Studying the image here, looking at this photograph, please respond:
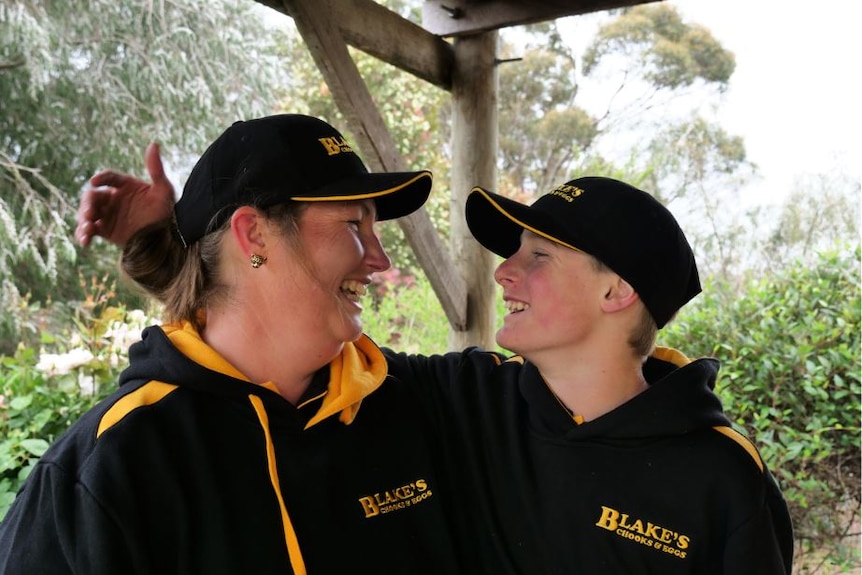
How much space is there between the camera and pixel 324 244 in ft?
4.62

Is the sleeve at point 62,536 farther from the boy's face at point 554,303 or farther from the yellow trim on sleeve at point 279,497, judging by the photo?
the boy's face at point 554,303

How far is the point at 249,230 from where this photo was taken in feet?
4.49

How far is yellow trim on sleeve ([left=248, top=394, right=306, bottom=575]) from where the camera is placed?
126 cm

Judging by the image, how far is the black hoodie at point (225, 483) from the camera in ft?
3.70

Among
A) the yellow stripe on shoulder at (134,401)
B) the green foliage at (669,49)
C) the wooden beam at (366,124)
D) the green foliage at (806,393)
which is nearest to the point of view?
the yellow stripe on shoulder at (134,401)

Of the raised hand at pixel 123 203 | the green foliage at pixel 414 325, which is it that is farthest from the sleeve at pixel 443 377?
the green foliage at pixel 414 325

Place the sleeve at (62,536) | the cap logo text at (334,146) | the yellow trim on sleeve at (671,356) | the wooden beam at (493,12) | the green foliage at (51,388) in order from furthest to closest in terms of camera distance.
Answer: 1. the wooden beam at (493,12)
2. the green foliage at (51,388)
3. the yellow trim on sleeve at (671,356)
4. the cap logo text at (334,146)
5. the sleeve at (62,536)

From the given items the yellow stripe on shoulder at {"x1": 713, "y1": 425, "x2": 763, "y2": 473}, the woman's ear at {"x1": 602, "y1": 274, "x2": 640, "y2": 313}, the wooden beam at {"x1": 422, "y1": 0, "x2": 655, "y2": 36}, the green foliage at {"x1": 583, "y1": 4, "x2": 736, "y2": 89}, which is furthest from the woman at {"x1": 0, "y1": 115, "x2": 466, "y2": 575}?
the green foliage at {"x1": 583, "y1": 4, "x2": 736, "y2": 89}

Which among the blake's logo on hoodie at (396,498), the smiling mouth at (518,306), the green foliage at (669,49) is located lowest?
the blake's logo on hoodie at (396,498)

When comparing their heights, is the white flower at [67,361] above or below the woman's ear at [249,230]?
below

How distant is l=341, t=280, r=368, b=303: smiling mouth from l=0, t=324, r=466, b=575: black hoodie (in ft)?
0.44

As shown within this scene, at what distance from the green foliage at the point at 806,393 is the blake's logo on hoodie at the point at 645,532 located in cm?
222

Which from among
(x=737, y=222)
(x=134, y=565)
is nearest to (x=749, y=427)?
(x=134, y=565)

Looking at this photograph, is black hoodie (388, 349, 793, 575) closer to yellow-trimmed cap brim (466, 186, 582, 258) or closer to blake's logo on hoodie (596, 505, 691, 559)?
blake's logo on hoodie (596, 505, 691, 559)
